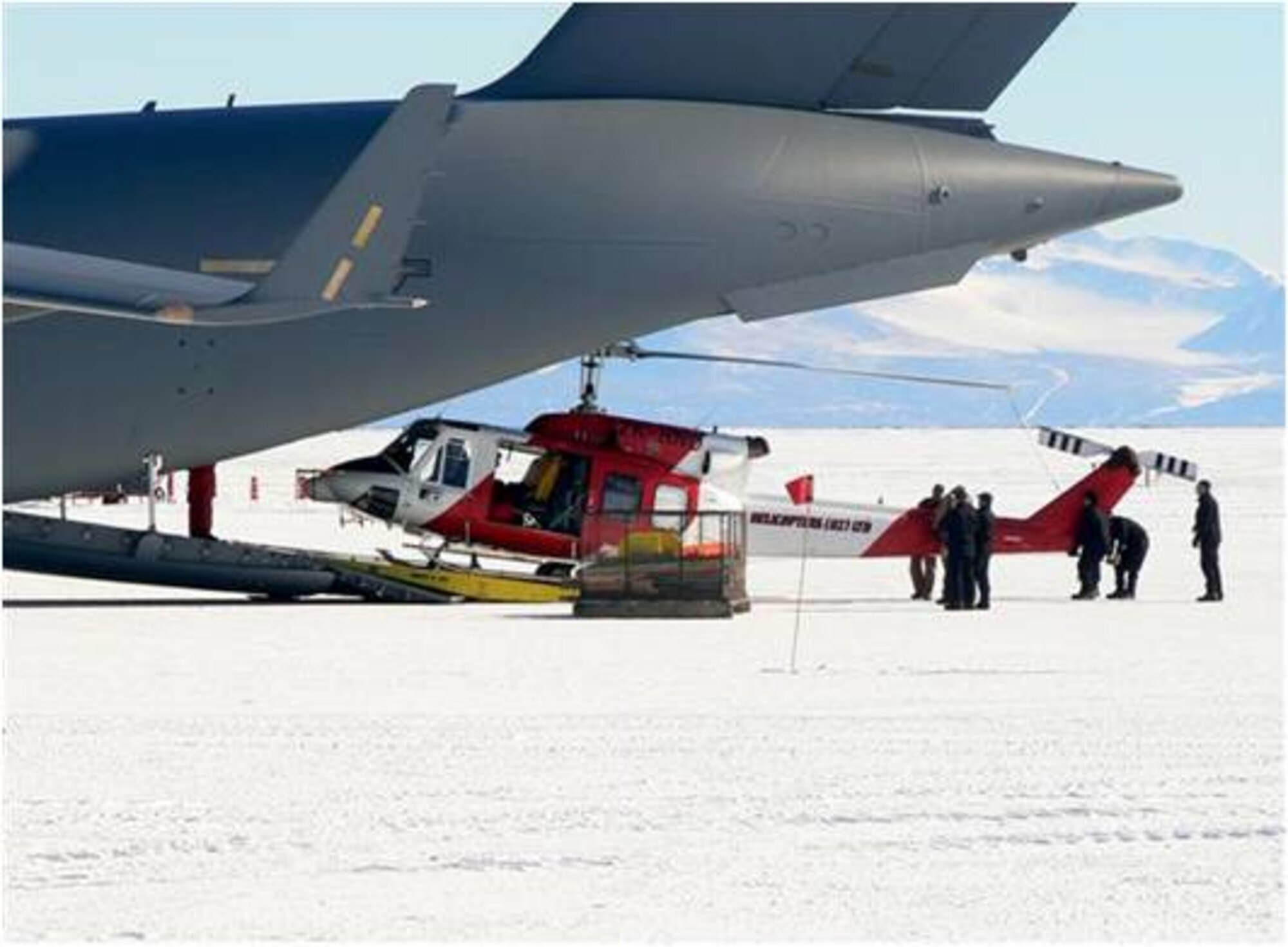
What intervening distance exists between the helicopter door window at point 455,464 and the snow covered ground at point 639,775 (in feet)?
7.23

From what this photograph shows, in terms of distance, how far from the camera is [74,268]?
875 inches

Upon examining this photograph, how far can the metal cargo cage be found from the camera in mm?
27875

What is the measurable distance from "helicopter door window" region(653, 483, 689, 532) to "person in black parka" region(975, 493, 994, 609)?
276cm

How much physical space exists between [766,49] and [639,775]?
15.4 m

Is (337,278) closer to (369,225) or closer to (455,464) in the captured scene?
(369,225)

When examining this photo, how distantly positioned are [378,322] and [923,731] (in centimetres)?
1217

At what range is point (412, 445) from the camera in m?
30.8

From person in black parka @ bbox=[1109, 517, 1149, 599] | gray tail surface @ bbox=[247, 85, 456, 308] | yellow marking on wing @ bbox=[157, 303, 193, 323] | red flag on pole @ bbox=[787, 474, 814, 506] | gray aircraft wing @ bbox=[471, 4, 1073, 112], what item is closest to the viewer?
yellow marking on wing @ bbox=[157, 303, 193, 323]

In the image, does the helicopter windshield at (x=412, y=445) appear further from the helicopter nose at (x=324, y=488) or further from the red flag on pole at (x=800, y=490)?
the red flag on pole at (x=800, y=490)

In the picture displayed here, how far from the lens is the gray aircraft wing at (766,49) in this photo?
29.9 metres

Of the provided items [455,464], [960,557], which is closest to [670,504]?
[455,464]

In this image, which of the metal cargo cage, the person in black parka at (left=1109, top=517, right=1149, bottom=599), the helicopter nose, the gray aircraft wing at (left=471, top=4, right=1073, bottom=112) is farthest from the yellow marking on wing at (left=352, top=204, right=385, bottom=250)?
the person in black parka at (left=1109, top=517, right=1149, bottom=599)

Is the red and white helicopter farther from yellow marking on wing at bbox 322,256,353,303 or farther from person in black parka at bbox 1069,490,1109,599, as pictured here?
yellow marking on wing at bbox 322,256,353,303

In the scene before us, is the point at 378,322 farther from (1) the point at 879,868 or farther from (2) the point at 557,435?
(1) the point at 879,868
